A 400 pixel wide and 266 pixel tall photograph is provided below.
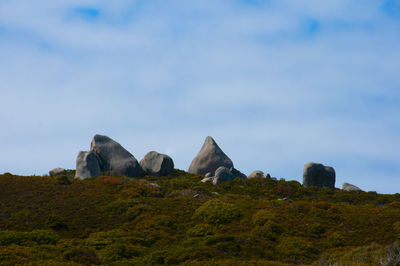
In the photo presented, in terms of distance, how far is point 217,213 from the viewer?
111 ft

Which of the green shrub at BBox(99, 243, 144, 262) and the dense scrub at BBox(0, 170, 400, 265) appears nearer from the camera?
the dense scrub at BBox(0, 170, 400, 265)

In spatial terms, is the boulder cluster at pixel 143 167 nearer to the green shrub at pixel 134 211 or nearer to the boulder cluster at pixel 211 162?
the boulder cluster at pixel 211 162

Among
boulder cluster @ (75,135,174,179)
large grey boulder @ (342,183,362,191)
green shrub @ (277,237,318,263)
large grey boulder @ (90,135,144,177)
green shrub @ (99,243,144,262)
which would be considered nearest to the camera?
green shrub @ (99,243,144,262)

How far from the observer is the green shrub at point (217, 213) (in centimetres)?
3306

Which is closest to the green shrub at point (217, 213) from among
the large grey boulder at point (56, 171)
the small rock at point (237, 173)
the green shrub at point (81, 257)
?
the green shrub at point (81, 257)

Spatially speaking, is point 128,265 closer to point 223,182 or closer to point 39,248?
point 39,248

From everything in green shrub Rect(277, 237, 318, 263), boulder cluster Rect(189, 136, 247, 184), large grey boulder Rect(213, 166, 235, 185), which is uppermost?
boulder cluster Rect(189, 136, 247, 184)

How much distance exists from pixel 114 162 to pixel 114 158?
0.66m

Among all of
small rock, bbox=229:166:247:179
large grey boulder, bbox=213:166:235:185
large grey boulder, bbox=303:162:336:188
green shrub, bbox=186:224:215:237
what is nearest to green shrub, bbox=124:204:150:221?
green shrub, bbox=186:224:215:237

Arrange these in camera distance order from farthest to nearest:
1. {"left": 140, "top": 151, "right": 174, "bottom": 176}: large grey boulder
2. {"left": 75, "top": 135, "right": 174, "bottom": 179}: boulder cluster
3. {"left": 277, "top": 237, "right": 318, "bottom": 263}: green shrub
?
{"left": 140, "top": 151, "right": 174, "bottom": 176}: large grey boulder → {"left": 75, "top": 135, "right": 174, "bottom": 179}: boulder cluster → {"left": 277, "top": 237, "right": 318, "bottom": 263}: green shrub

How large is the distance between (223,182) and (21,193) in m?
21.2

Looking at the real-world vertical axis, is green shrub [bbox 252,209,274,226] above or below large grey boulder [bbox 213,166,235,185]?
below

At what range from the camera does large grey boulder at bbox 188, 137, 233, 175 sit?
59031 millimetres

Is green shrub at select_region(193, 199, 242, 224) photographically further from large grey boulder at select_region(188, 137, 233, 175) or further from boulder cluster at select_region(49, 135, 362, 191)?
large grey boulder at select_region(188, 137, 233, 175)
